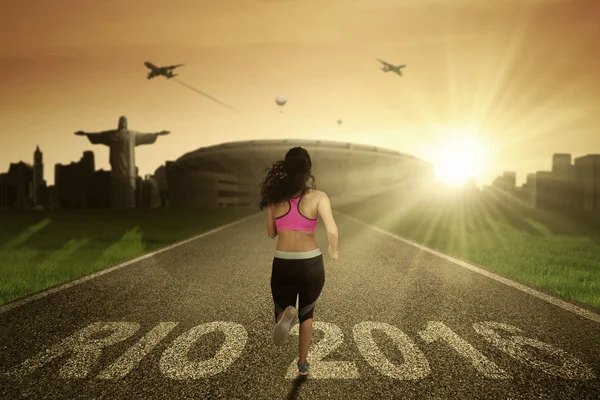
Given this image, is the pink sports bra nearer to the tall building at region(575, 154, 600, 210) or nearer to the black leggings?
the black leggings

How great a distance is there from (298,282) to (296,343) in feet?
4.28

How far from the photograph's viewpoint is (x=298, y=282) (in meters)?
3.46

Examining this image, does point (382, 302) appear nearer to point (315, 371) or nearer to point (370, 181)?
point (315, 371)

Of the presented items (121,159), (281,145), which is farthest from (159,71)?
(281,145)

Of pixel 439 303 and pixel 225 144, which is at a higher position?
pixel 225 144

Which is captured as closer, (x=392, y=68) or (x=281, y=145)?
(x=392, y=68)

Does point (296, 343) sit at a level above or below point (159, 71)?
below

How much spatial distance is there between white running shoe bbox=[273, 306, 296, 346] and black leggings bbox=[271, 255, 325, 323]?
110mm

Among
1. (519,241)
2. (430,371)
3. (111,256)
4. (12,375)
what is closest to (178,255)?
(111,256)

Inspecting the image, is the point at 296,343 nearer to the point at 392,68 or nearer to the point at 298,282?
the point at 298,282

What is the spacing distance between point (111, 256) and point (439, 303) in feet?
27.7

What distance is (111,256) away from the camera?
452 inches

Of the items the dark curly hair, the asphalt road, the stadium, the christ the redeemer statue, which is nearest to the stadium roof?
the stadium

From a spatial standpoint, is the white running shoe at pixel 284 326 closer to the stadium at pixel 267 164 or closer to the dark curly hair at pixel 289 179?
the dark curly hair at pixel 289 179
